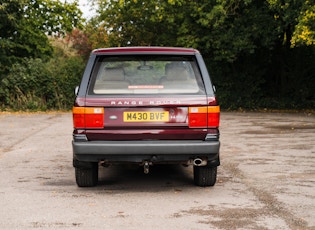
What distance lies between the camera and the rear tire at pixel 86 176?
7.54 metres

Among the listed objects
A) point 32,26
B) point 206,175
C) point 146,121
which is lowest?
point 206,175

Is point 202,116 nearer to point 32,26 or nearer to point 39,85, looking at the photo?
point 39,85

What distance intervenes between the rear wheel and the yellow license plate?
41.4 inches

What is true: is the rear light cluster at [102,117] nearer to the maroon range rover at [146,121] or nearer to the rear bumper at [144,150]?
the maroon range rover at [146,121]

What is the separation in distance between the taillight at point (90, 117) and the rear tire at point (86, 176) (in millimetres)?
687

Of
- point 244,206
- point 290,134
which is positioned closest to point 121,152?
point 244,206

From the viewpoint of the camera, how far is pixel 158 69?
738 centimetres

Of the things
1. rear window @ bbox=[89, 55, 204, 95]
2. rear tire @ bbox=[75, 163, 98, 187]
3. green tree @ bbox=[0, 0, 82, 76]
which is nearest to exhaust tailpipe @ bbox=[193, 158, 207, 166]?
rear window @ bbox=[89, 55, 204, 95]

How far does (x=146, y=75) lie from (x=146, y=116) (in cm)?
57

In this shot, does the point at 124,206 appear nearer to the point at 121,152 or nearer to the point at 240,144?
the point at 121,152

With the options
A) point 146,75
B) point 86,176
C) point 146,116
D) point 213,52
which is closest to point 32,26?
→ point 213,52

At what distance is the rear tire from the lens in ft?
24.7

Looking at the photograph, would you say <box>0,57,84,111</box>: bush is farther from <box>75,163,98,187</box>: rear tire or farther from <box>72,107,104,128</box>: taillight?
<box>72,107,104,128</box>: taillight

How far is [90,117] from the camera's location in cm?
702
